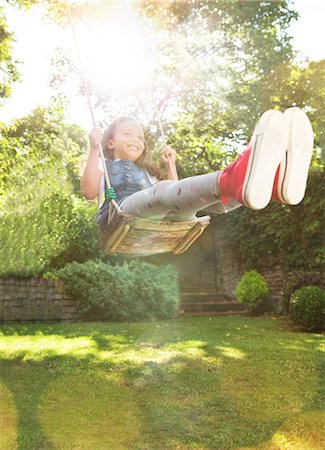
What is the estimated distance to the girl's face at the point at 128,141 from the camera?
2.62 meters

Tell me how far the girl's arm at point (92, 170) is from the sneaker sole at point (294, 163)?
3.05 feet

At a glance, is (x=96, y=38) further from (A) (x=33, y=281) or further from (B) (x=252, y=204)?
(B) (x=252, y=204)

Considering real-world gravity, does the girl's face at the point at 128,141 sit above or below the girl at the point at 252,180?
above

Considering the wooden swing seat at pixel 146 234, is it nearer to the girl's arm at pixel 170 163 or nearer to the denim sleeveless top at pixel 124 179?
the denim sleeveless top at pixel 124 179

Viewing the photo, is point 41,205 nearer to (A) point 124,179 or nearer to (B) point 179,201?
(A) point 124,179

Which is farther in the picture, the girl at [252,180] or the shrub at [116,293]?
the shrub at [116,293]

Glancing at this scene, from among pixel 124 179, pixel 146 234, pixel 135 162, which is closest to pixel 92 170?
pixel 124 179

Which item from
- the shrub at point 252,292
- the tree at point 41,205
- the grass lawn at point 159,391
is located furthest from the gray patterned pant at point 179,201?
the shrub at point 252,292

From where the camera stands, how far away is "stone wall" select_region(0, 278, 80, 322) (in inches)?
320

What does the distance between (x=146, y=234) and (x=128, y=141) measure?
47 centimetres

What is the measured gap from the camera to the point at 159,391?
473cm

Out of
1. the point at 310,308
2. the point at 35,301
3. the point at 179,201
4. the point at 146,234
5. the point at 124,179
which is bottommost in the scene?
the point at 310,308

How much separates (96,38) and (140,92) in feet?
9.13

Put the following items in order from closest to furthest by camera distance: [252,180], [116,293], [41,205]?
[252,180]
[116,293]
[41,205]
